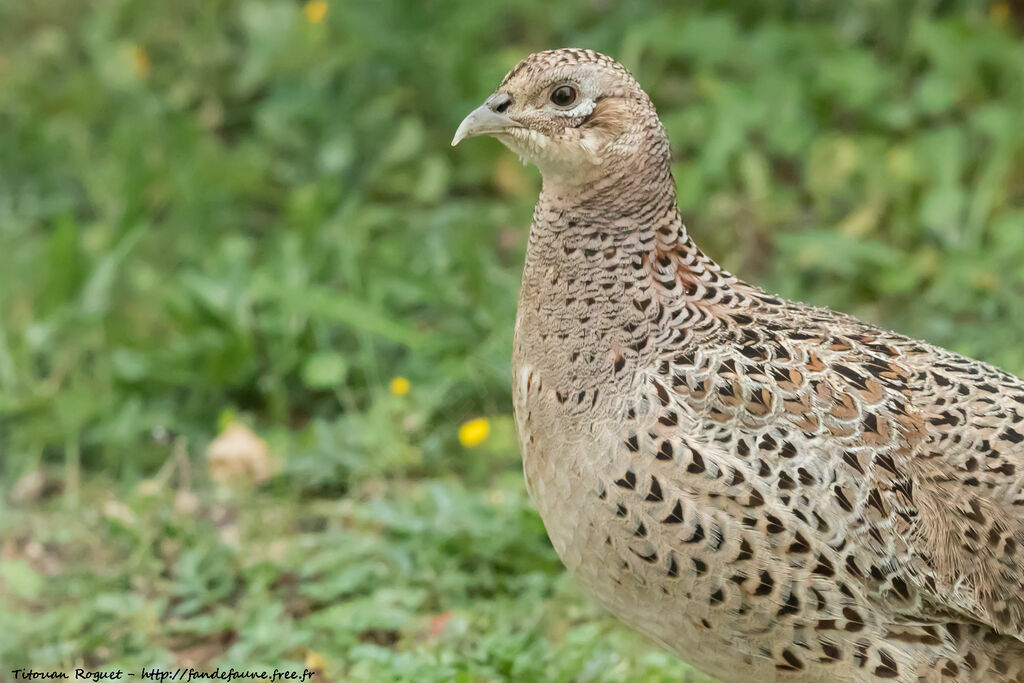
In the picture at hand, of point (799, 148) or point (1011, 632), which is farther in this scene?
point (799, 148)

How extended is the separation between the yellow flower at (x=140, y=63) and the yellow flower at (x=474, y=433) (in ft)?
10.6

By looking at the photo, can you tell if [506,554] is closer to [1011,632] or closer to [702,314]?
[702,314]

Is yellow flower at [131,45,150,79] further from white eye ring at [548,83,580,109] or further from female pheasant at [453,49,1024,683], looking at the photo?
white eye ring at [548,83,580,109]

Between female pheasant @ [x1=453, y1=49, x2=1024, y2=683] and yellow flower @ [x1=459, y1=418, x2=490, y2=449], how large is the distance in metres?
1.46

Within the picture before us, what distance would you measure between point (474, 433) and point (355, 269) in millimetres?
1076

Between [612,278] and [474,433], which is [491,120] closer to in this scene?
[612,278]

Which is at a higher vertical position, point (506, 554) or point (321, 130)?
point (321, 130)

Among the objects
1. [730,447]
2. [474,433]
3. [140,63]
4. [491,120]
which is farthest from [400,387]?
[140,63]

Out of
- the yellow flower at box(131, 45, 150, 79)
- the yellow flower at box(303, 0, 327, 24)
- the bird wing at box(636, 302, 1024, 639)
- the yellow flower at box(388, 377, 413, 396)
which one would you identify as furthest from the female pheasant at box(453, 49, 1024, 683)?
the yellow flower at box(131, 45, 150, 79)

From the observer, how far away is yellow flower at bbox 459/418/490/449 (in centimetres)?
453

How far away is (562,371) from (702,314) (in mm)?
340

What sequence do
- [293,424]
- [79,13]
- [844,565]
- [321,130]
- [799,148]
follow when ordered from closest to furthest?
[844,565], [293,424], [799,148], [321,130], [79,13]

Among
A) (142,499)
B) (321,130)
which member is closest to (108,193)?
(321,130)

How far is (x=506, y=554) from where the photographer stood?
4023 mm
